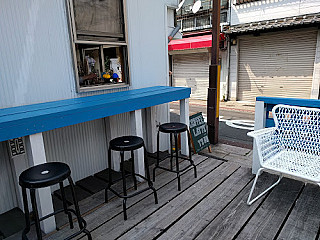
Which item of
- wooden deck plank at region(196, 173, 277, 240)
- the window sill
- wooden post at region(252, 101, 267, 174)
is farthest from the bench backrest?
the window sill

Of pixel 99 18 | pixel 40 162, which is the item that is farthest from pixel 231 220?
pixel 99 18

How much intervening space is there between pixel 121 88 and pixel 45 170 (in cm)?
189

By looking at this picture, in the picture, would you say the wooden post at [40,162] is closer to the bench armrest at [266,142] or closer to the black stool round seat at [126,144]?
the black stool round seat at [126,144]

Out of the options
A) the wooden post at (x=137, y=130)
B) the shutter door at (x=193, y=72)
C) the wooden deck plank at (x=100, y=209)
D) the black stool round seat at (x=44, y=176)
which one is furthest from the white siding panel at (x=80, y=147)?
the shutter door at (x=193, y=72)

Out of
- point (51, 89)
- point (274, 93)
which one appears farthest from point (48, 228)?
point (274, 93)

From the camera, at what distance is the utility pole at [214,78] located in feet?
13.3

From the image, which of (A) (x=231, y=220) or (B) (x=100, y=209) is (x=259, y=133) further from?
(B) (x=100, y=209)

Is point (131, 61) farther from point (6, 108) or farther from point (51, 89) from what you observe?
point (6, 108)

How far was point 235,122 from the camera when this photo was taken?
22.9 feet

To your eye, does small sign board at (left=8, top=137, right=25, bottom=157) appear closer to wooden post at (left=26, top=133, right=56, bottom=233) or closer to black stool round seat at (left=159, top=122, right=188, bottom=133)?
wooden post at (left=26, top=133, right=56, bottom=233)

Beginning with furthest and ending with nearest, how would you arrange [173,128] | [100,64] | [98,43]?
[100,64], [98,43], [173,128]

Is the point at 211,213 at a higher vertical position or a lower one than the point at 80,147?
lower

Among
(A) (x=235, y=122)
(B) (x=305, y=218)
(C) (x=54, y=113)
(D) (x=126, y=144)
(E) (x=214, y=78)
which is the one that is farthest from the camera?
(A) (x=235, y=122)

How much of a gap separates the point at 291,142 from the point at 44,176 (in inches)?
107
